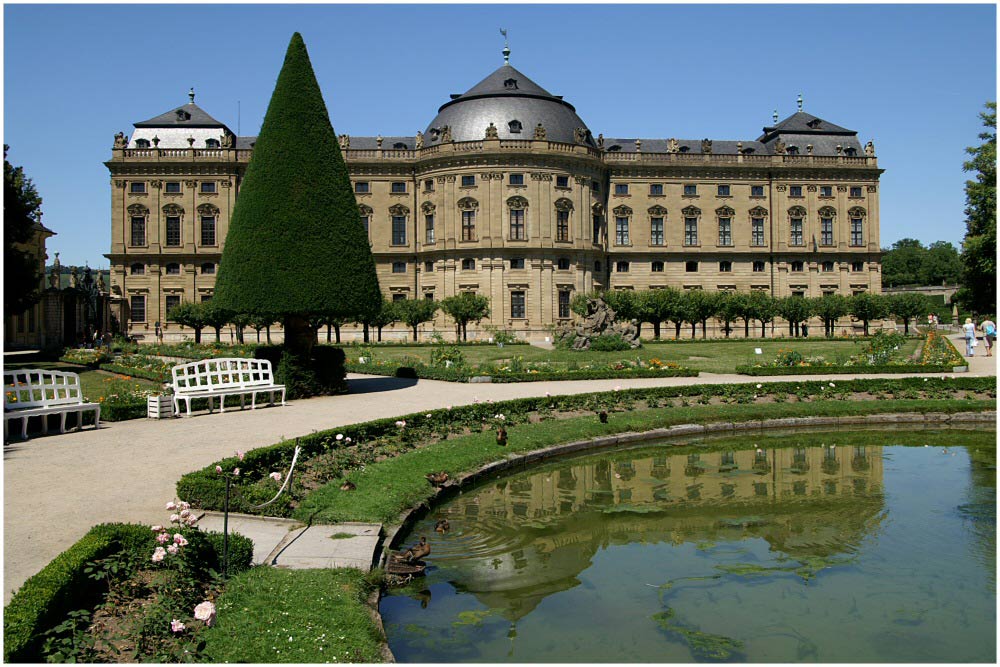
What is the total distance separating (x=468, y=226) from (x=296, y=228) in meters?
32.5

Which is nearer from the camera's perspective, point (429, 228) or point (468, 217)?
point (468, 217)

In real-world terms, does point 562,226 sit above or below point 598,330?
above

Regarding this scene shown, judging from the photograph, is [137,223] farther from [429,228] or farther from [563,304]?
[563,304]

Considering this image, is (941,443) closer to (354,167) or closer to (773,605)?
Result: (773,605)

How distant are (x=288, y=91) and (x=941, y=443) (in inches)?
601

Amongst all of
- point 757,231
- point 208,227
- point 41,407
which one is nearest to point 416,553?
point 41,407

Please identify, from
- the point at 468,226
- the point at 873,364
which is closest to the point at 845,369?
the point at 873,364

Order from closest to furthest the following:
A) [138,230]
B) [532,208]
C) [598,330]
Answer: [598,330] → [532,208] → [138,230]

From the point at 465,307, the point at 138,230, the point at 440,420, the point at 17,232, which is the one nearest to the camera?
the point at 440,420

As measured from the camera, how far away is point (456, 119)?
1959 inches

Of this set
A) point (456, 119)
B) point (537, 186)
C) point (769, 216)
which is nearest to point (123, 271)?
point (456, 119)

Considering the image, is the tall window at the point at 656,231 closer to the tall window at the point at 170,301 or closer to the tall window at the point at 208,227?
the tall window at the point at 208,227

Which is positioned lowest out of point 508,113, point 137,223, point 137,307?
point 137,307

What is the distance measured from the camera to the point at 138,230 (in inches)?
1978
